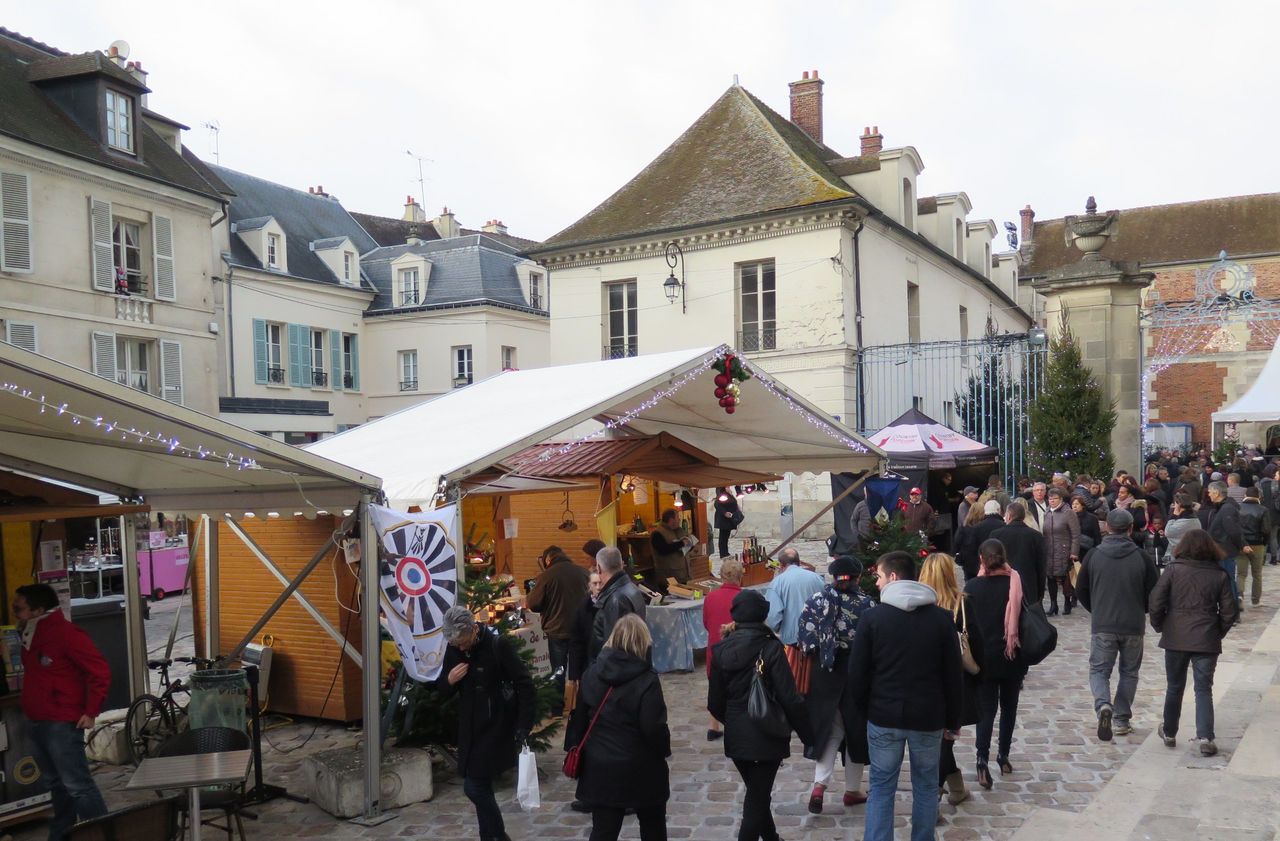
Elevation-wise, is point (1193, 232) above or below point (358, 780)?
above

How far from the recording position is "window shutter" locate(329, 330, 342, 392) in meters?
30.0

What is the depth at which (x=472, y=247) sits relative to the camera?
32062 mm

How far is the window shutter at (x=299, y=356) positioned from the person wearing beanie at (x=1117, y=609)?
24791 mm

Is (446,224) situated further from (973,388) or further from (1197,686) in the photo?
(1197,686)

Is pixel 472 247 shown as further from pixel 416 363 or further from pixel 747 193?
pixel 747 193

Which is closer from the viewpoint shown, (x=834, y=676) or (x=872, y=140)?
(x=834, y=676)

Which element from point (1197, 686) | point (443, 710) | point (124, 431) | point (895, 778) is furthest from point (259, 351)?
point (895, 778)

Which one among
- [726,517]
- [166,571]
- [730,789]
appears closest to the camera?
[730,789]

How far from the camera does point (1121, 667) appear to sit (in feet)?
22.9

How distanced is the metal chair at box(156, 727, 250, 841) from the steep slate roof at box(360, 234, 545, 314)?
1032 inches

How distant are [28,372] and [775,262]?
17.6m

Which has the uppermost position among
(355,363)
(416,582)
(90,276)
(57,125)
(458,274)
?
(57,125)

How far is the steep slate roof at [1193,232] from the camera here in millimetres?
39438

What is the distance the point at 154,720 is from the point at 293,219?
83.7 feet
